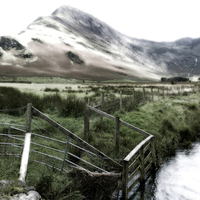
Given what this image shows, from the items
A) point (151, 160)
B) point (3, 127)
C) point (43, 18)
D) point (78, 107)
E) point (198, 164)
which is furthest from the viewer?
point (43, 18)

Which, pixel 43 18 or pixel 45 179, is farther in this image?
pixel 43 18

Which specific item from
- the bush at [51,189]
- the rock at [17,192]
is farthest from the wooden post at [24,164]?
the bush at [51,189]

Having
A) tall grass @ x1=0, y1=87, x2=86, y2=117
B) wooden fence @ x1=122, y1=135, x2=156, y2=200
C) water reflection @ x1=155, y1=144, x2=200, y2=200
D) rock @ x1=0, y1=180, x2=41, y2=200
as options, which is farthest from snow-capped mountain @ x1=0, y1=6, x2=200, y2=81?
rock @ x1=0, y1=180, x2=41, y2=200

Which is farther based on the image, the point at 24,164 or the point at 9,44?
the point at 9,44

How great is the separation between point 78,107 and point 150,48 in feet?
590

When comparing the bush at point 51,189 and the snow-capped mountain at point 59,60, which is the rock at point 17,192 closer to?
the bush at point 51,189

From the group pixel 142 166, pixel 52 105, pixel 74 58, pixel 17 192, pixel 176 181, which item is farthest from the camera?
pixel 74 58

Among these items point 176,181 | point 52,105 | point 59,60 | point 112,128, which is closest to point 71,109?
point 52,105

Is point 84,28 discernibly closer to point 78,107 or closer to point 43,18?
point 43,18

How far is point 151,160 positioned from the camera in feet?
20.3

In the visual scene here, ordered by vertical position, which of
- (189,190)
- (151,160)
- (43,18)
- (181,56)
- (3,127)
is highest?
(43,18)

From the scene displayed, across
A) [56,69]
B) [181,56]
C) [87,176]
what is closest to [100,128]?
[87,176]

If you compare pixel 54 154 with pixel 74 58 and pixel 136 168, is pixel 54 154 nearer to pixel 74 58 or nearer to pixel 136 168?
pixel 136 168

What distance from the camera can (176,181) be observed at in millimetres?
5770
